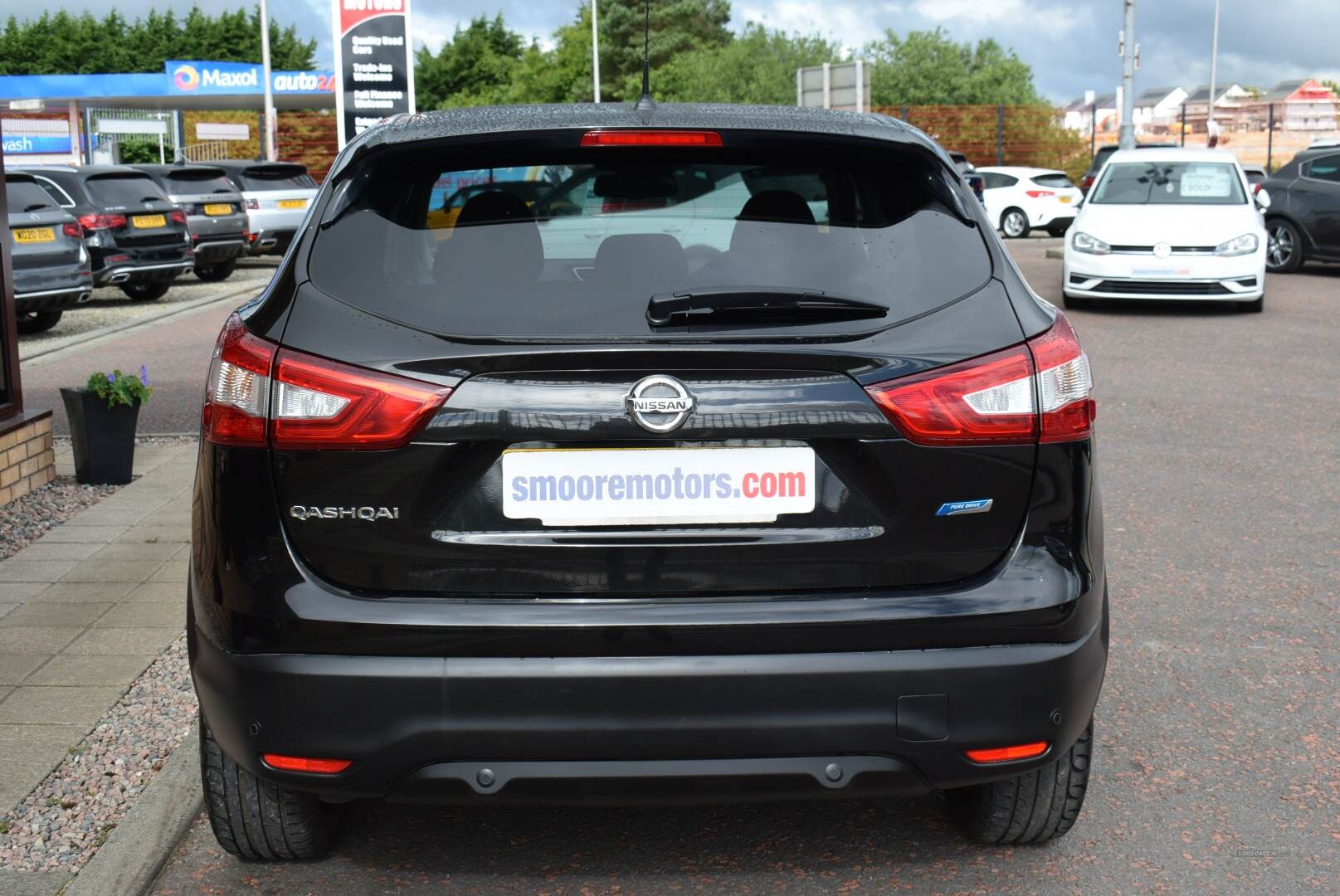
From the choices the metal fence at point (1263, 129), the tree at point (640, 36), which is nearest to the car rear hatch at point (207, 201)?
the metal fence at point (1263, 129)

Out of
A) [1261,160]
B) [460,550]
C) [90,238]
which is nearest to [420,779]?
[460,550]

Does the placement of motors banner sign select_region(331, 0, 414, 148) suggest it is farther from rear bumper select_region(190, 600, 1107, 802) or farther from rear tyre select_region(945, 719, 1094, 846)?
rear bumper select_region(190, 600, 1107, 802)

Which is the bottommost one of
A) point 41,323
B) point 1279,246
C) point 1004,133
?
point 41,323

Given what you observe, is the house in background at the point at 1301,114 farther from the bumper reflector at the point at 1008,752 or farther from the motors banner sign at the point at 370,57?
the bumper reflector at the point at 1008,752

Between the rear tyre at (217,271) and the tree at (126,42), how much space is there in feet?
274

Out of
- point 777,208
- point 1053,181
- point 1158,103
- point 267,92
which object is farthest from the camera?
point 1158,103

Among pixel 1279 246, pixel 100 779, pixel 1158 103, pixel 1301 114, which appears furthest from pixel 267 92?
pixel 1158 103

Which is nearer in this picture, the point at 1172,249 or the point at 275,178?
the point at 1172,249

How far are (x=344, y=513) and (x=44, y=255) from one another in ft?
45.3

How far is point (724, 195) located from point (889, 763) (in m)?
1.16

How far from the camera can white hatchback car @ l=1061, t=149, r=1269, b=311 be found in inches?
621

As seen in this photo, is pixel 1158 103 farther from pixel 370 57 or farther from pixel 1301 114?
pixel 370 57

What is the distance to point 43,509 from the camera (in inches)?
292

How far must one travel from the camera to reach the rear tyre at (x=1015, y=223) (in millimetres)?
33094
